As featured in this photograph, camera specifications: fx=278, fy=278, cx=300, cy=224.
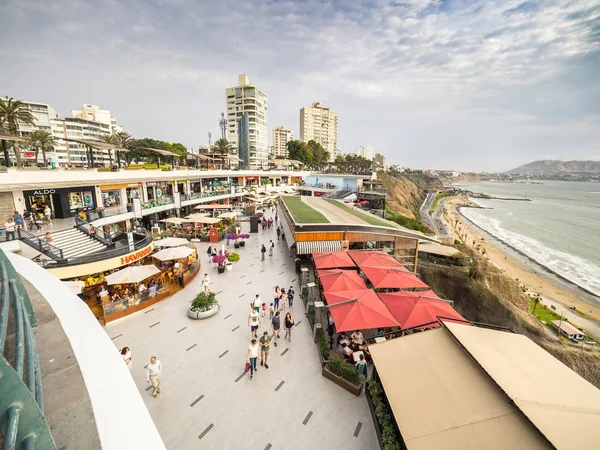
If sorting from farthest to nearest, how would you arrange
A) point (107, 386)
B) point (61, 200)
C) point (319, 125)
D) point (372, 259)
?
1. point (319, 125)
2. point (61, 200)
3. point (372, 259)
4. point (107, 386)

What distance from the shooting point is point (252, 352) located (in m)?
9.55

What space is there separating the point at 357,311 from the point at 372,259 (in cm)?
681

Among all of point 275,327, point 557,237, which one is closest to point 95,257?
→ point 275,327

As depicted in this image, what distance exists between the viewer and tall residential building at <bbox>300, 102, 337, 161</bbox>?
541ft

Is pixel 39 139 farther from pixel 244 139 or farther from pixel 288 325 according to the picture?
pixel 288 325

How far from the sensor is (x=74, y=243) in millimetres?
17547

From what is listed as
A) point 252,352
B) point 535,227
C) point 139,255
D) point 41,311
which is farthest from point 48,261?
point 535,227

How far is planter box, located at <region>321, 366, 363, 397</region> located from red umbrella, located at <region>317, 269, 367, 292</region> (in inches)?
156

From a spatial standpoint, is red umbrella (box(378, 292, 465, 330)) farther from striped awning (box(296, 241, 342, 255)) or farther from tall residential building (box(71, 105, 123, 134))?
tall residential building (box(71, 105, 123, 134))

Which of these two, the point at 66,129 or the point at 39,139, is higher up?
the point at 66,129

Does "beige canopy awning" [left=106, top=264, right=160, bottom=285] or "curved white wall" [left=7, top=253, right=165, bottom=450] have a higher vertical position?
"curved white wall" [left=7, top=253, right=165, bottom=450]

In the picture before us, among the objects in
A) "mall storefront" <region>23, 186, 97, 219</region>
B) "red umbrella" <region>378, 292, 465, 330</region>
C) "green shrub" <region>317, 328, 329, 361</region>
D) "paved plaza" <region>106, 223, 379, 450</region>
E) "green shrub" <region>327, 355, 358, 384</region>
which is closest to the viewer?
"paved plaza" <region>106, 223, 379, 450</region>

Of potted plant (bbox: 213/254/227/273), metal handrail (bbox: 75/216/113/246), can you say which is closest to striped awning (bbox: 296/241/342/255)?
potted plant (bbox: 213/254/227/273)

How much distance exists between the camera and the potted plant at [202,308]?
1330 cm
